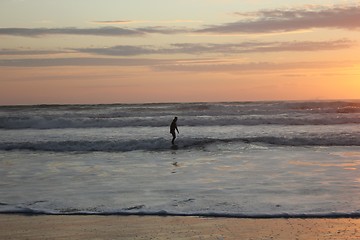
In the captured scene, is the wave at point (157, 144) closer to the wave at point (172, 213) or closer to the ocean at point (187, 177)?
the ocean at point (187, 177)

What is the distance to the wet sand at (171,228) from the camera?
7.78m

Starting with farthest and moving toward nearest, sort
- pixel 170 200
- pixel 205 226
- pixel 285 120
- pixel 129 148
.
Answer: pixel 285 120 < pixel 129 148 < pixel 170 200 < pixel 205 226

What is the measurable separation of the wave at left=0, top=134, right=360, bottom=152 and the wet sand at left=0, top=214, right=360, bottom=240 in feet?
44.7

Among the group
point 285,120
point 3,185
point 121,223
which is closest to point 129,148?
point 3,185

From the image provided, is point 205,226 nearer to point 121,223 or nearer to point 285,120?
point 121,223

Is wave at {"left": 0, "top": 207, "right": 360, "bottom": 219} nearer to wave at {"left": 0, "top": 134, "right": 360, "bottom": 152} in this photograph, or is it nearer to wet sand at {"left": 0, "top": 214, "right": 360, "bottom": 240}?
wet sand at {"left": 0, "top": 214, "right": 360, "bottom": 240}

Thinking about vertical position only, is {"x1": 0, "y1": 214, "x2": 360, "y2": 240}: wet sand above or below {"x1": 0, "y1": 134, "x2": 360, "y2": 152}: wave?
above

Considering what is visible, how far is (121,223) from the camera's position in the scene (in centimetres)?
872

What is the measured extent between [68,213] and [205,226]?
2912 mm

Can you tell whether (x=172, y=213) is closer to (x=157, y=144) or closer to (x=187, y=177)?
(x=187, y=177)

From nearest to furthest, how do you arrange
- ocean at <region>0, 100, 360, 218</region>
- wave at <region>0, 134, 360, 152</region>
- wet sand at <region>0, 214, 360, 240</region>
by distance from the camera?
wet sand at <region>0, 214, 360, 240</region>, ocean at <region>0, 100, 360, 218</region>, wave at <region>0, 134, 360, 152</region>

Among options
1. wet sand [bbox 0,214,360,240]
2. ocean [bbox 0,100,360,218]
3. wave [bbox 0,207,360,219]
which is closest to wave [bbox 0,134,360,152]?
ocean [bbox 0,100,360,218]

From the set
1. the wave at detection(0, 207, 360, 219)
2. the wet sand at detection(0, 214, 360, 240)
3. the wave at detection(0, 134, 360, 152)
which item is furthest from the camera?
the wave at detection(0, 134, 360, 152)

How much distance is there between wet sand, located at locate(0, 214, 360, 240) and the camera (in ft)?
25.5
